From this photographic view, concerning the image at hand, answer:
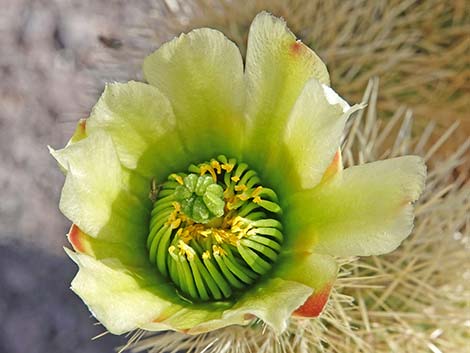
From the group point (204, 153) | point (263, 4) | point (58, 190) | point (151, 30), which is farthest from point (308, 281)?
point (58, 190)

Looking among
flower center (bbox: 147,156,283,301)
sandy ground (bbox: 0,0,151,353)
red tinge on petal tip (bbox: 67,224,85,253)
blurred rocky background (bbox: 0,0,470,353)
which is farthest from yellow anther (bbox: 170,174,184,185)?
sandy ground (bbox: 0,0,151,353)

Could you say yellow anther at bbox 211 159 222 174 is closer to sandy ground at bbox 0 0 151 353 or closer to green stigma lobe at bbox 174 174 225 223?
green stigma lobe at bbox 174 174 225 223

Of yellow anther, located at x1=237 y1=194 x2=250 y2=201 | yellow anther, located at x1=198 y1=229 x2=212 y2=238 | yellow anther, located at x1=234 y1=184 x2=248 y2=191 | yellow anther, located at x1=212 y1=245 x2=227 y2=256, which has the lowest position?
yellow anther, located at x1=212 y1=245 x2=227 y2=256

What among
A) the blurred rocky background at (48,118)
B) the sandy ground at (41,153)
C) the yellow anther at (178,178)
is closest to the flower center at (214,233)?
the yellow anther at (178,178)

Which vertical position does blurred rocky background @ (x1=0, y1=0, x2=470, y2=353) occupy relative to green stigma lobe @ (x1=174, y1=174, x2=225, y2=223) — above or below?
below

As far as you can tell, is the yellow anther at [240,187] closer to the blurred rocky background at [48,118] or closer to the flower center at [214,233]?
the flower center at [214,233]

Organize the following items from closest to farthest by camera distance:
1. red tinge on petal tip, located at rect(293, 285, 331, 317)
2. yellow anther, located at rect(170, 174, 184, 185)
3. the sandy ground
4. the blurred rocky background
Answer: red tinge on petal tip, located at rect(293, 285, 331, 317)
yellow anther, located at rect(170, 174, 184, 185)
the blurred rocky background
the sandy ground

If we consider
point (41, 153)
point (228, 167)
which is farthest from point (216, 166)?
point (41, 153)

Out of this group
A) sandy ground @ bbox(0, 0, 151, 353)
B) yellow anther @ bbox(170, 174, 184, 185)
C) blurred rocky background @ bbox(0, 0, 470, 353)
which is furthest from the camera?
sandy ground @ bbox(0, 0, 151, 353)
